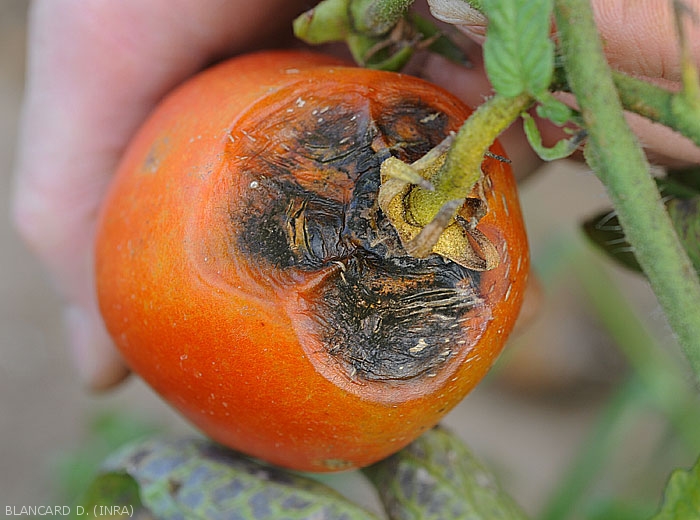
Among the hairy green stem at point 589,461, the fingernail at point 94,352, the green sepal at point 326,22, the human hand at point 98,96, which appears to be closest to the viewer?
the green sepal at point 326,22

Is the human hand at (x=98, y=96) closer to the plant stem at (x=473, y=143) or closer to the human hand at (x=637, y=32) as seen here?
the human hand at (x=637, y=32)

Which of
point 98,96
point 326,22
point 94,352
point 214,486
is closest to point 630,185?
point 326,22

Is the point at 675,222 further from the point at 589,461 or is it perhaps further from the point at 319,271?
the point at 589,461

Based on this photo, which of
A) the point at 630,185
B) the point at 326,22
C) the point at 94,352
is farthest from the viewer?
the point at 94,352

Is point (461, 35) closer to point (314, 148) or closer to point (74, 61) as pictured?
point (314, 148)

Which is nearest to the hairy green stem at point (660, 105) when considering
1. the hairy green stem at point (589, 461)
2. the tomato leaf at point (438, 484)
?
the tomato leaf at point (438, 484)

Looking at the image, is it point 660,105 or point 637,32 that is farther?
point 637,32
